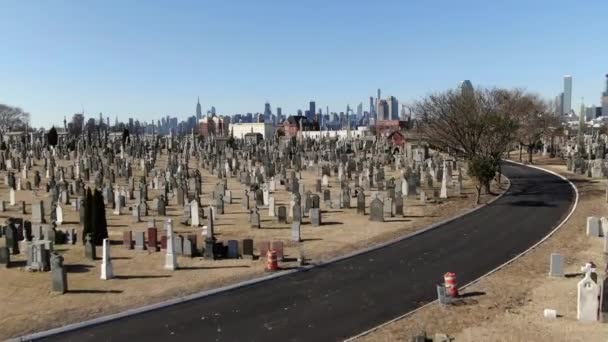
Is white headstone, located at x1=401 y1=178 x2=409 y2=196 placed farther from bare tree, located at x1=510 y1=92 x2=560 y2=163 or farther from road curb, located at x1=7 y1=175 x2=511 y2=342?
bare tree, located at x1=510 y1=92 x2=560 y2=163

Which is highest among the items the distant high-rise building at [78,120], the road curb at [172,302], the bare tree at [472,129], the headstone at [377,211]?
the distant high-rise building at [78,120]

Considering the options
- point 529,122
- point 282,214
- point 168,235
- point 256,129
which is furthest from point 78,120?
point 168,235

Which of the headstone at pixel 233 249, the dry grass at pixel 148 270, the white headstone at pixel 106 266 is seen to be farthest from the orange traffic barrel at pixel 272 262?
the white headstone at pixel 106 266

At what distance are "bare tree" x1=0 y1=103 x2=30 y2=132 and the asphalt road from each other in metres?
133

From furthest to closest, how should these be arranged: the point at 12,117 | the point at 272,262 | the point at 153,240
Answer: the point at 12,117
the point at 153,240
the point at 272,262

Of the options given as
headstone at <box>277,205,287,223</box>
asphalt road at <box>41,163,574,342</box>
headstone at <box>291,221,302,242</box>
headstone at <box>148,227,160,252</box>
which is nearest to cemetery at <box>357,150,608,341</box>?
asphalt road at <box>41,163,574,342</box>

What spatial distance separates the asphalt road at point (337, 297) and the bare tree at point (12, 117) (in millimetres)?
132630

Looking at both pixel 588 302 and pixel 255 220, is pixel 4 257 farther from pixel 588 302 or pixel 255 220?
pixel 588 302

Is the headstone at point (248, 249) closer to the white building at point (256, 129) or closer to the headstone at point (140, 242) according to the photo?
the headstone at point (140, 242)

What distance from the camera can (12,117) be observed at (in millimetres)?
136250

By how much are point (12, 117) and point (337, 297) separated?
14531 centimetres

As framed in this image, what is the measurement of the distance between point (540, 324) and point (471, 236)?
29.5 ft

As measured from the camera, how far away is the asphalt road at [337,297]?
35.8 feet

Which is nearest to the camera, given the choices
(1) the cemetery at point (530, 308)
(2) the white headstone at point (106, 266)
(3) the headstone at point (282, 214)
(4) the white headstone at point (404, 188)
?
(1) the cemetery at point (530, 308)
